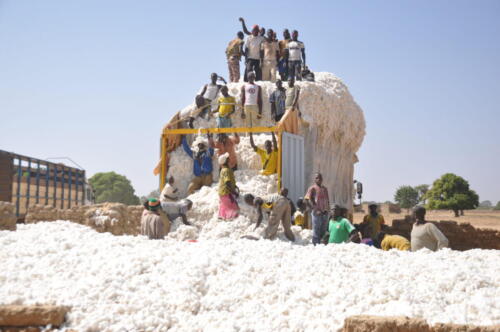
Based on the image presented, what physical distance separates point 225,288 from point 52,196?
28.1 feet

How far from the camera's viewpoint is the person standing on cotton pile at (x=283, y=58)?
1344cm

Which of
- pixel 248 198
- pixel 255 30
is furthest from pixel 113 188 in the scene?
pixel 248 198

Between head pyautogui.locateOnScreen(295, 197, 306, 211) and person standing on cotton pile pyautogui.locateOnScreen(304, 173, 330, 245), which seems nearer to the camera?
person standing on cotton pile pyautogui.locateOnScreen(304, 173, 330, 245)

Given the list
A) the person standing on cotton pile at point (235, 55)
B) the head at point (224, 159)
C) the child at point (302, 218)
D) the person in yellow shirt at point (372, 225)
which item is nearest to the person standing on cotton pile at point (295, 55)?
the person standing on cotton pile at point (235, 55)

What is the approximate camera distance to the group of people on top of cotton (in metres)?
11.4

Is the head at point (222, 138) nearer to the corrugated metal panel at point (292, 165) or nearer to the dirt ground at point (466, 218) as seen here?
the corrugated metal panel at point (292, 165)

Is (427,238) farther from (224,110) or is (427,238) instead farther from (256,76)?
(256,76)

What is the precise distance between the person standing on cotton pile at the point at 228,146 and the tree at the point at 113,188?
113 ft

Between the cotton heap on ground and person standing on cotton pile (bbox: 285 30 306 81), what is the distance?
2.04 feet

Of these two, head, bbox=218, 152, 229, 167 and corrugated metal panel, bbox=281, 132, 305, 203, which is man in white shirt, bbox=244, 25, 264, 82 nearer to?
corrugated metal panel, bbox=281, 132, 305, 203

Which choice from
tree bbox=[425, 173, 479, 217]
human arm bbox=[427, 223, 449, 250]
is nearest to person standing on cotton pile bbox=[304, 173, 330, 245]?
human arm bbox=[427, 223, 449, 250]

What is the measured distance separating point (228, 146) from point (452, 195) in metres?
31.6

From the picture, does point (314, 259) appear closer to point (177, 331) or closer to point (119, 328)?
point (177, 331)

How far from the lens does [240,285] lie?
4109 millimetres
